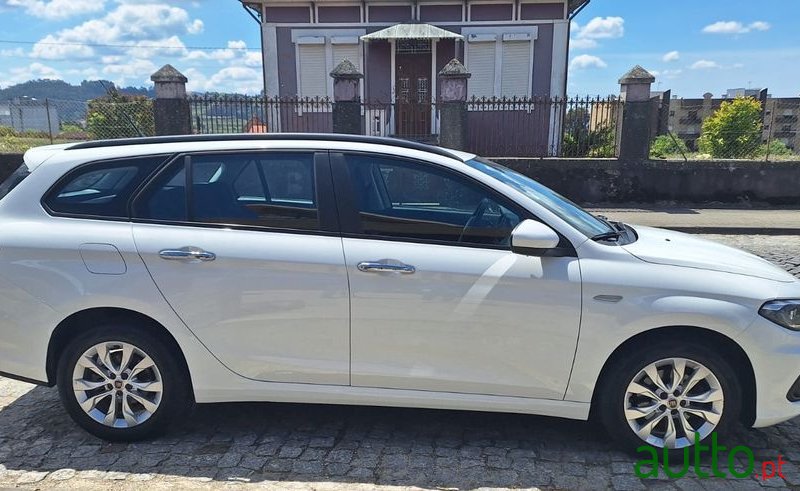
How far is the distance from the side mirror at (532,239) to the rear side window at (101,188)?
2079mm

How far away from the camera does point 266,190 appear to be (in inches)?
131

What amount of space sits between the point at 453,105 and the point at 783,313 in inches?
382

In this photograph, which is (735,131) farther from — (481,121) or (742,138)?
(481,121)

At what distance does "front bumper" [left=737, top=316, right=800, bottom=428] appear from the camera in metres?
2.97

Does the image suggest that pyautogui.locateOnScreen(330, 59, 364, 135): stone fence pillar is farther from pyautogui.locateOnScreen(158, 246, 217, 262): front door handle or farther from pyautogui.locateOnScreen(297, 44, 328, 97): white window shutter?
pyautogui.locateOnScreen(158, 246, 217, 262): front door handle

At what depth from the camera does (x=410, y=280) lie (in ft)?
10.0

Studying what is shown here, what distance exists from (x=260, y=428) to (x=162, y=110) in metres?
10.5

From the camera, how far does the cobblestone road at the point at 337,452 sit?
2998mm

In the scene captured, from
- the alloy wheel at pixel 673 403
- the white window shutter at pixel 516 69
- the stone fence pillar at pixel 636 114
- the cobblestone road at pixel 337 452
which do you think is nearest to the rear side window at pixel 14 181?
the cobblestone road at pixel 337 452

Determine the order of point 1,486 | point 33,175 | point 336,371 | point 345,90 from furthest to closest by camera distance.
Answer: point 345,90 < point 33,175 < point 336,371 < point 1,486

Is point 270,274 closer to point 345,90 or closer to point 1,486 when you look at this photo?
point 1,486

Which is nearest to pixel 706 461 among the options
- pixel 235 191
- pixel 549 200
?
pixel 549 200

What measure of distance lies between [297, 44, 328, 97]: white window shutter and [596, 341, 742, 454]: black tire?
15987 millimetres

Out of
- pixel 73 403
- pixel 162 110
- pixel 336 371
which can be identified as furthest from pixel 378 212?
pixel 162 110
